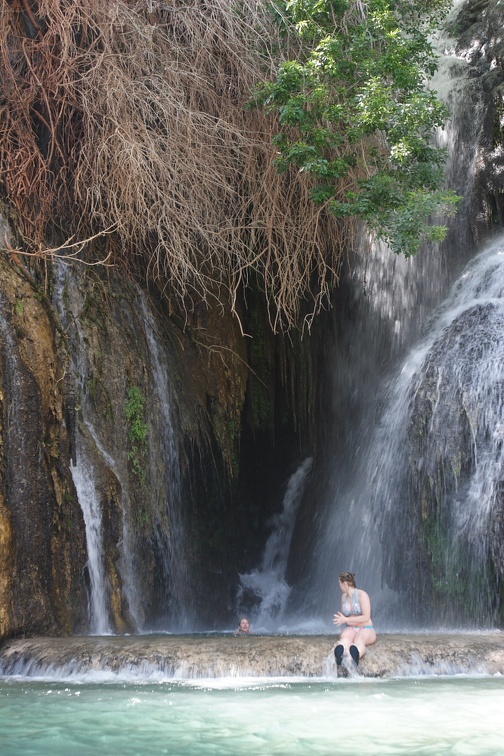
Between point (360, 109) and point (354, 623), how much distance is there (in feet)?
18.3

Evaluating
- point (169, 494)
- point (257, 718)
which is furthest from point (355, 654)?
point (169, 494)

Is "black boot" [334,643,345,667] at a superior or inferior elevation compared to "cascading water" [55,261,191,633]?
inferior

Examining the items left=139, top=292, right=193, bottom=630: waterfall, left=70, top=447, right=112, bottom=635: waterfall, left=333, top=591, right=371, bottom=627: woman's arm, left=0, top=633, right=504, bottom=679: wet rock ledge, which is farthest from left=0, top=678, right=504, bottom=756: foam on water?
left=139, top=292, right=193, bottom=630: waterfall

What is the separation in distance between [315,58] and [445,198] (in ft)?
7.34

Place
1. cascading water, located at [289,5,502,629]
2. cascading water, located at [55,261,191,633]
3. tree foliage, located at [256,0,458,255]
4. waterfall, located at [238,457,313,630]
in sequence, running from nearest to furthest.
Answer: cascading water, located at [55,261,191,633], tree foliage, located at [256,0,458,255], cascading water, located at [289,5,502,629], waterfall, located at [238,457,313,630]

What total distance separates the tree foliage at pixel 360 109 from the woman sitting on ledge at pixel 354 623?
4.24m

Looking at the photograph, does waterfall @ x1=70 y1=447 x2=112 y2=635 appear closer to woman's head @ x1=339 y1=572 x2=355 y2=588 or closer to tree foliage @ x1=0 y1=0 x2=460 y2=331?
tree foliage @ x1=0 y1=0 x2=460 y2=331

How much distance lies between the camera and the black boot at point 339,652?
6684 millimetres

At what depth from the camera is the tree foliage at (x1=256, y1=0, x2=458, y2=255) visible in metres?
9.66

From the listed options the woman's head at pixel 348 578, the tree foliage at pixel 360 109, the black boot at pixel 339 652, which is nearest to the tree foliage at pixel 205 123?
the tree foliage at pixel 360 109

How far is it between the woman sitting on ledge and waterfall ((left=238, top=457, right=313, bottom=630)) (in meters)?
4.62

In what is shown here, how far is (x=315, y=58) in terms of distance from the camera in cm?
1018

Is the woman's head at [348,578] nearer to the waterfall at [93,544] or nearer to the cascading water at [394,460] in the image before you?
the cascading water at [394,460]

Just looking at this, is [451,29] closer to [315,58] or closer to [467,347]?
[315,58]
